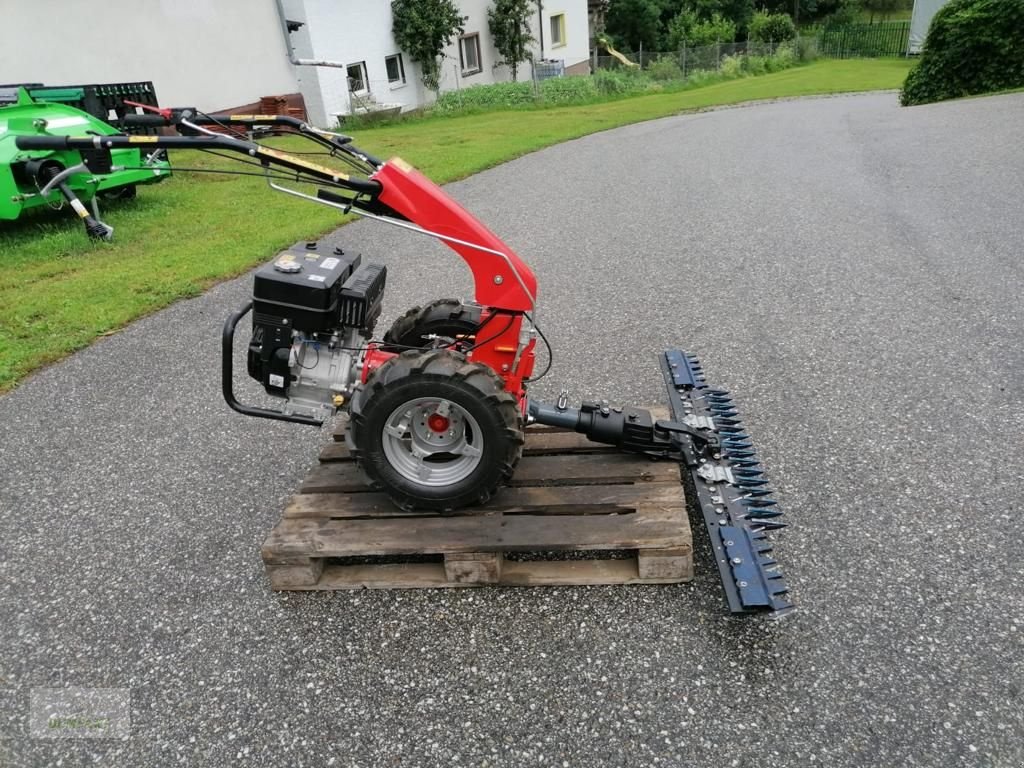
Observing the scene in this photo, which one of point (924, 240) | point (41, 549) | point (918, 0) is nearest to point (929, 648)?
point (41, 549)

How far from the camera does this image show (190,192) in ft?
37.6

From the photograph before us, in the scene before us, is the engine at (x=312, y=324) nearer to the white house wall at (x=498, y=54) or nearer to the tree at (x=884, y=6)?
the white house wall at (x=498, y=54)

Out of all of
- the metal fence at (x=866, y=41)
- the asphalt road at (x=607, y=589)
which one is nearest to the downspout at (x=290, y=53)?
the asphalt road at (x=607, y=589)

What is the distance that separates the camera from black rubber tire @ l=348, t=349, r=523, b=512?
9.71ft

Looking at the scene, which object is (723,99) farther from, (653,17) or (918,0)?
(653,17)

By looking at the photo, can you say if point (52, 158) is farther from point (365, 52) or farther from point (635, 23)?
point (635, 23)

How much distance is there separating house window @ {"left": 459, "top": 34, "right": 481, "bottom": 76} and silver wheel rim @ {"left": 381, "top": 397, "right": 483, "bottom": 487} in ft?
91.1

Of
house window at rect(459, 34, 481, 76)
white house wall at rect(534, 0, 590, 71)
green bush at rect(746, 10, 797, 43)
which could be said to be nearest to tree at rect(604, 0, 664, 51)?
green bush at rect(746, 10, 797, 43)

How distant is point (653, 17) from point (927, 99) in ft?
110

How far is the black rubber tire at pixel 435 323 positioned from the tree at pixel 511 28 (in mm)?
28358

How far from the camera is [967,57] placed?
669 inches

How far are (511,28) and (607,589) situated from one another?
29920 mm

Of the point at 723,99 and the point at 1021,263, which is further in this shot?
the point at 723,99
